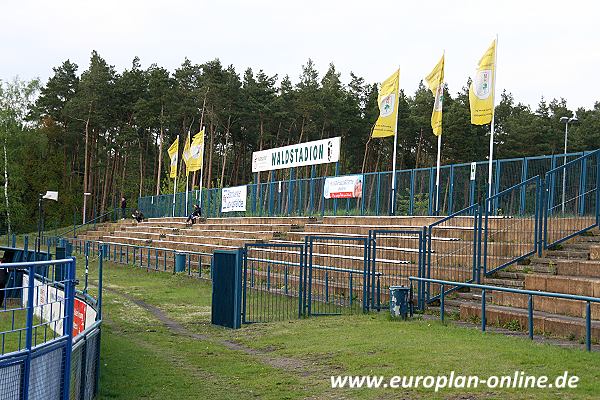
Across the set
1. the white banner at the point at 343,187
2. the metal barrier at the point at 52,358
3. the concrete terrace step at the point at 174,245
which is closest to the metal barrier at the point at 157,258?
the concrete terrace step at the point at 174,245

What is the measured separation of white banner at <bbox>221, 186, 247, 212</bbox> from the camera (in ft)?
146

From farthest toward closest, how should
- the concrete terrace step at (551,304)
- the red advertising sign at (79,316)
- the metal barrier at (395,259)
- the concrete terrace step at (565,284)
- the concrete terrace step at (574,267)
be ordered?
the metal barrier at (395,259) → the concrete terrace step at (574,267) → the concrete terrace step at (565,284) → the concrete terrace step at (551,304) → the red advertising sign at (79,316)

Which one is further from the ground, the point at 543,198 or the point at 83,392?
the point at 543,198

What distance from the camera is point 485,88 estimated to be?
24.8 meters

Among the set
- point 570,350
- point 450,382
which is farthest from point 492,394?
point 570,350

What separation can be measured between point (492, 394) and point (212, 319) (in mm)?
9656

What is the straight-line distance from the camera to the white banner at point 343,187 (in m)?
33.6

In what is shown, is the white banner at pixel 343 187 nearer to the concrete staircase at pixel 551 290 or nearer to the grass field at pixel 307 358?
the concrete staircase at pixel 551 290

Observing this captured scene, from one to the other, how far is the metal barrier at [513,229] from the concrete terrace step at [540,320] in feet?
7.50

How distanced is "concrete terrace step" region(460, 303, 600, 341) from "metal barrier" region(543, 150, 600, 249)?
313cm

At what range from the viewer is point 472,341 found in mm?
12250

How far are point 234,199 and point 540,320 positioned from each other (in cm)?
3313

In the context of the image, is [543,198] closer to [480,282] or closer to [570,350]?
[480,282]

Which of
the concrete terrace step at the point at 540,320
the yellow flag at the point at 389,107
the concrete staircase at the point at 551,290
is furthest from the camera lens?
the yellow flag at the point at 389,107
